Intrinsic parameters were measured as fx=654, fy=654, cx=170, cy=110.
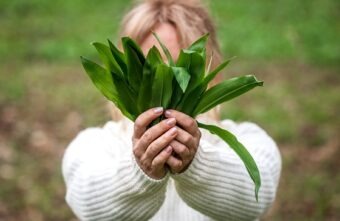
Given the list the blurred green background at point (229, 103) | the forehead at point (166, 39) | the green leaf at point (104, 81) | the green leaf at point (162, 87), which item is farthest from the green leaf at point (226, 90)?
the blurred green background at point (229, 103)

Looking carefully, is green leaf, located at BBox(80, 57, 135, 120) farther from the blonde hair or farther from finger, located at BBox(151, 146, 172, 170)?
the blonde hair

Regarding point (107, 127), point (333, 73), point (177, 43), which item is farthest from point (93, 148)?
point (333, 73)

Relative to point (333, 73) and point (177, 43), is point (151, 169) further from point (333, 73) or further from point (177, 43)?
point (333, 73)

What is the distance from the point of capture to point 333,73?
262 inches

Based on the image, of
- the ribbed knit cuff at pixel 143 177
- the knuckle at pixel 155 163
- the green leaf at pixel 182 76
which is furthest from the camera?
the ribbed knit cuff at pixel 143 177

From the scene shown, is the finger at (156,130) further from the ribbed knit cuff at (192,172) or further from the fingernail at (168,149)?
the ribbed knit cuff at (192,172)

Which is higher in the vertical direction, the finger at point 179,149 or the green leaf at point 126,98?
the green leaf at point 126,98

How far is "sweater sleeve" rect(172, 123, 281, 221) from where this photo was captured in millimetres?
1866

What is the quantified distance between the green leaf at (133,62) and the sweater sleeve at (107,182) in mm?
222

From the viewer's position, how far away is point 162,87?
1.71 metres

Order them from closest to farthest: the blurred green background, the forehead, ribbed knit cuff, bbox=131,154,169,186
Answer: ribbed knit cuff, bbox=131,154,169,186, the forehead, the blurred green background

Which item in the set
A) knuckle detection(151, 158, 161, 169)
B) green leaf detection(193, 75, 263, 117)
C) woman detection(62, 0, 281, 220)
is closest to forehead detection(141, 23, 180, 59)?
woman detection(62, 0, 281, 220)

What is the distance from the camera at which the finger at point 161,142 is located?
1649 mm

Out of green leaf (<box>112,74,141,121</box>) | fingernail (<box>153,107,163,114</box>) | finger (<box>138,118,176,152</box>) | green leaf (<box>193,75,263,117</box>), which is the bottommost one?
finger (<box>138,118,176,152</box>)
